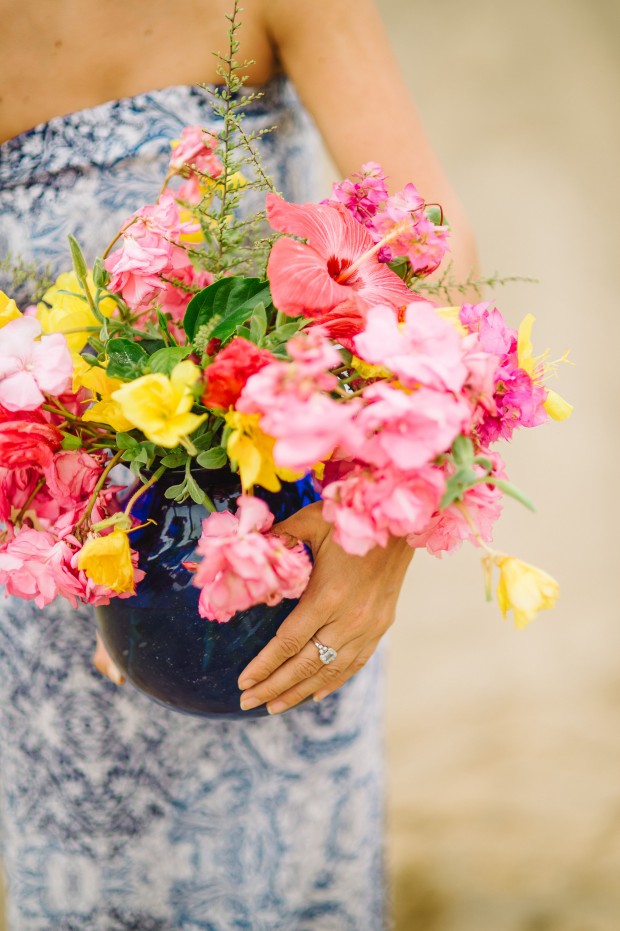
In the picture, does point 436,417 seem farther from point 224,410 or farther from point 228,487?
point 228,487

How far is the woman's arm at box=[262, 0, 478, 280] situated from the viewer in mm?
871

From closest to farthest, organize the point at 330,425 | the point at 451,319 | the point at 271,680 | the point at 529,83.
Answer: the point at 330,425 < the point at 451,319 < the point at 271,680 < the point at 529,83

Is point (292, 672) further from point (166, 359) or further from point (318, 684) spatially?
point (166, 359)

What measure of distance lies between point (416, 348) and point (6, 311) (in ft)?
0.91

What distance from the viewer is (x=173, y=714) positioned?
42.2 inches

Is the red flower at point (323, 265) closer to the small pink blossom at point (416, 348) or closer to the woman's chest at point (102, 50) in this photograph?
the small pink blossom at point (416, 348)

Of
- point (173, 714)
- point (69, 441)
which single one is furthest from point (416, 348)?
point (173, 714)

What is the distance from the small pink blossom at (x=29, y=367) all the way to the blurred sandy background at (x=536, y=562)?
4.95 ft

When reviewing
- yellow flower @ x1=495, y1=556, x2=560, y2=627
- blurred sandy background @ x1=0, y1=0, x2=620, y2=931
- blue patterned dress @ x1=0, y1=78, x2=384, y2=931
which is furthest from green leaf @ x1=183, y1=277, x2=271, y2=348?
blurred sandy background @ x1=0, y1=0, x2=620, y2=931

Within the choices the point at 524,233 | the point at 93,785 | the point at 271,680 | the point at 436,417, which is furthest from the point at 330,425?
the point at 524,233

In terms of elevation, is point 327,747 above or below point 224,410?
below

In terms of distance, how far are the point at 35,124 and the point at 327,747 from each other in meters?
0.74

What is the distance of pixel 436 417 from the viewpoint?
1.56 ft

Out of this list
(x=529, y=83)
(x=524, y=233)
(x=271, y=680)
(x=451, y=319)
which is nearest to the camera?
(x=451, y=319)
